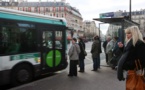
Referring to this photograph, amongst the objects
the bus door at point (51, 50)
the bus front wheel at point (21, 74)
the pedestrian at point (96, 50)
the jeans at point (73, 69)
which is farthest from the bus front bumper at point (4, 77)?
the pedestrian at point (96, 50)

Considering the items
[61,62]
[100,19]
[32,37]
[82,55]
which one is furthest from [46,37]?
[100,19]

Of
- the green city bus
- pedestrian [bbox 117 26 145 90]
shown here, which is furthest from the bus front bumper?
pedestrian [bbox 117 26 145 90]

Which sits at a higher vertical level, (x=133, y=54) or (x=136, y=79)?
(x=133, y=54)

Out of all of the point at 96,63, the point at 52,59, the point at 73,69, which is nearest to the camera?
the point at 73,69

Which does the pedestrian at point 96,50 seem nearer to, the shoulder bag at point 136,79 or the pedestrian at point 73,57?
the pedestrian at point 73,57

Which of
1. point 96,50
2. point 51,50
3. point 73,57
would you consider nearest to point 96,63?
point 96,50

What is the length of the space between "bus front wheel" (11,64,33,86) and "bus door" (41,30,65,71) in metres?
0.83

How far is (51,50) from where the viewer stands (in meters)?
10.4

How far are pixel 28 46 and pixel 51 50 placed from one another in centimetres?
142

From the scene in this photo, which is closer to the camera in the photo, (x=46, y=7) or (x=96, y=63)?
(x=96, y=63)

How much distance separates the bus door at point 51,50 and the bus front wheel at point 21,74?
2.71ft

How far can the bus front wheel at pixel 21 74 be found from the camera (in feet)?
28.1

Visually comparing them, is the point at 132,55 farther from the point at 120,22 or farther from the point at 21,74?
the point at 120,22

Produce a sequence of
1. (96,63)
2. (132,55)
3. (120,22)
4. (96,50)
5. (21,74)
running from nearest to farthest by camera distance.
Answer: (132,55), (21,74), (96,63), (96,50), (120,22)
